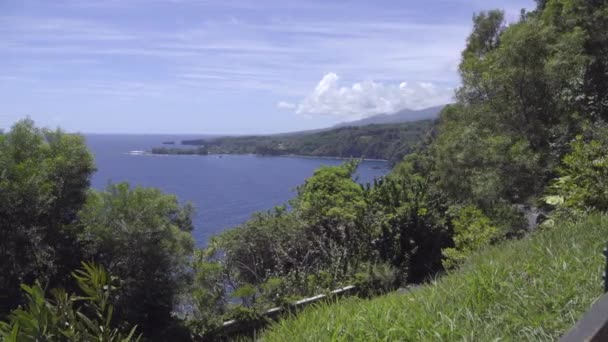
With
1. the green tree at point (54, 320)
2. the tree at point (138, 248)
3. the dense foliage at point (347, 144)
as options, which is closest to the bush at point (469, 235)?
the tree at point (138, 248)

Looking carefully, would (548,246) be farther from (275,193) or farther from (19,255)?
(275,193)

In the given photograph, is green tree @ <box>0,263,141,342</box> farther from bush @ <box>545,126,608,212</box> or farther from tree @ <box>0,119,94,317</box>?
bush @ <box>545,126,608,212</box>

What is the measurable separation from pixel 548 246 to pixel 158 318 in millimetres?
6879

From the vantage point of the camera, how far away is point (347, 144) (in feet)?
257

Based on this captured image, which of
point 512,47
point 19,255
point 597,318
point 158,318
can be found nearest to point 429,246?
point 512,47

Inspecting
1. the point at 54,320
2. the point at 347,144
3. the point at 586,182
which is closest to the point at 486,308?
the point at 54,320

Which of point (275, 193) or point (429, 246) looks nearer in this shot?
point (429, 246)

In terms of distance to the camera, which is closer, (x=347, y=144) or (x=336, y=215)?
(x=336, y=215)

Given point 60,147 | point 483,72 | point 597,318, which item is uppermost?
point 483,72

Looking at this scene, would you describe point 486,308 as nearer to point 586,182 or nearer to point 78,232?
point 586,182

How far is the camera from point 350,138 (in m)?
82.3

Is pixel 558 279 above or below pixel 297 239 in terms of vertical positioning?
above

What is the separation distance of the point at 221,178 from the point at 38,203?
58.6 m

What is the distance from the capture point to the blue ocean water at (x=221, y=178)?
39500 millimetres
